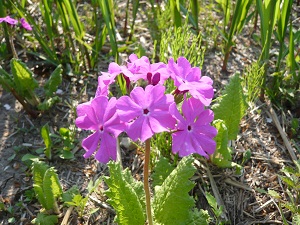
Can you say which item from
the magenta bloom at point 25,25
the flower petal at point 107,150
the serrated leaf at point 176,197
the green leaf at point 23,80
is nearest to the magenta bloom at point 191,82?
the flower petal at point 107,150

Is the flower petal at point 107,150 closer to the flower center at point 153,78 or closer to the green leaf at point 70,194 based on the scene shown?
the flower center at point 153,78

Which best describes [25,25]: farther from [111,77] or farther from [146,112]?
[146,112]

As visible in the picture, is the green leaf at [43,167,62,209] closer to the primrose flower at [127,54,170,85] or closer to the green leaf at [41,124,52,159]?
the green leaf at [41,124,52,159]

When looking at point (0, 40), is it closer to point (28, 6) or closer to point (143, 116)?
point (28, 6)

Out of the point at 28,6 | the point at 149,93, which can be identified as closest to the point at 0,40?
the point at 28,6

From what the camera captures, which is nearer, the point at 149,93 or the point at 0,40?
the point at 149,93

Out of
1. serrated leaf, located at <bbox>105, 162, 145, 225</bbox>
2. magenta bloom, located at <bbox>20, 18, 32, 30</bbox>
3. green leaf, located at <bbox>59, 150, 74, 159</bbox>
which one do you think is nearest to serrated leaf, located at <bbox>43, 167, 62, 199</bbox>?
green leaf, located at <bbox>59, 150, 74, 159</bbox>

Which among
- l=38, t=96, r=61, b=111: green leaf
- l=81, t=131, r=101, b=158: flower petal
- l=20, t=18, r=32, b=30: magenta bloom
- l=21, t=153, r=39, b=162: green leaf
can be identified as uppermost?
l=20, t=18, r=32, b=30: magenta bloom

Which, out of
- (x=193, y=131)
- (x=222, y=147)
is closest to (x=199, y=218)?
(x=222, y=147)
